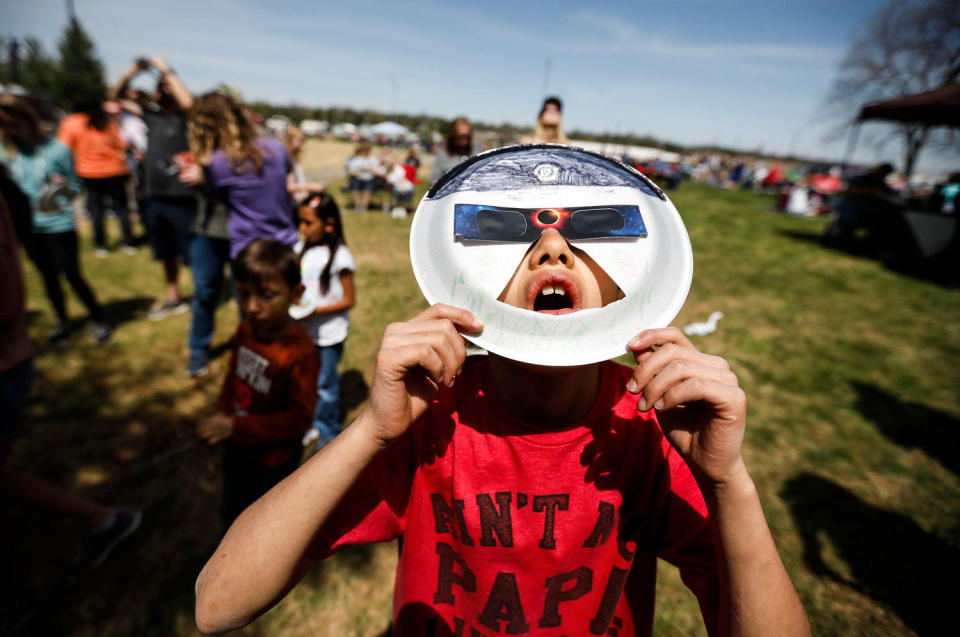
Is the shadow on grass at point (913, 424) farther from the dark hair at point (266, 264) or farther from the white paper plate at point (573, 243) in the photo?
the dark hair at point (266, 264)

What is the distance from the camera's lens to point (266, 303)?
2.34 meters

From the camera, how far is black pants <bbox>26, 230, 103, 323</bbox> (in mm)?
4535

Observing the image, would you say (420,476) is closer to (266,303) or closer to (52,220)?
(266,303)

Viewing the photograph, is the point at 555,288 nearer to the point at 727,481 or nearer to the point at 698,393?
the point at 698,393

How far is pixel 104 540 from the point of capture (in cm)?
271

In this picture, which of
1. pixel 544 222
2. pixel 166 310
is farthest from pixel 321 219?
pixel 166 310

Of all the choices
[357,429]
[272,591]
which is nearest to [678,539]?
[357,429]

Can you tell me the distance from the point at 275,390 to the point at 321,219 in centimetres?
148

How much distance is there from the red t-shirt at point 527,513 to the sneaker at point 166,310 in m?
6.07

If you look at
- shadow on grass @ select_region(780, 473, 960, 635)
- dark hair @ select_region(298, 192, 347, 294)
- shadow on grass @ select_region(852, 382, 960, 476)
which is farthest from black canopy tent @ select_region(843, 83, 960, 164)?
dark hair @ select_region(298, 192, 347, 294)

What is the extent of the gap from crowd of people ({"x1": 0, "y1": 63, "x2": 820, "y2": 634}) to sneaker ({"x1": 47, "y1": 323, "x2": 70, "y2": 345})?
2 centimetres

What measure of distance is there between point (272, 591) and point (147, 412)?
12.8ft

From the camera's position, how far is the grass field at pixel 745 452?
261 cm

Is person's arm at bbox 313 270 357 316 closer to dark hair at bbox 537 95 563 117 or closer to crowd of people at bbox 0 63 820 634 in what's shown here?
crowd of people at bbox 0 63 820 634
